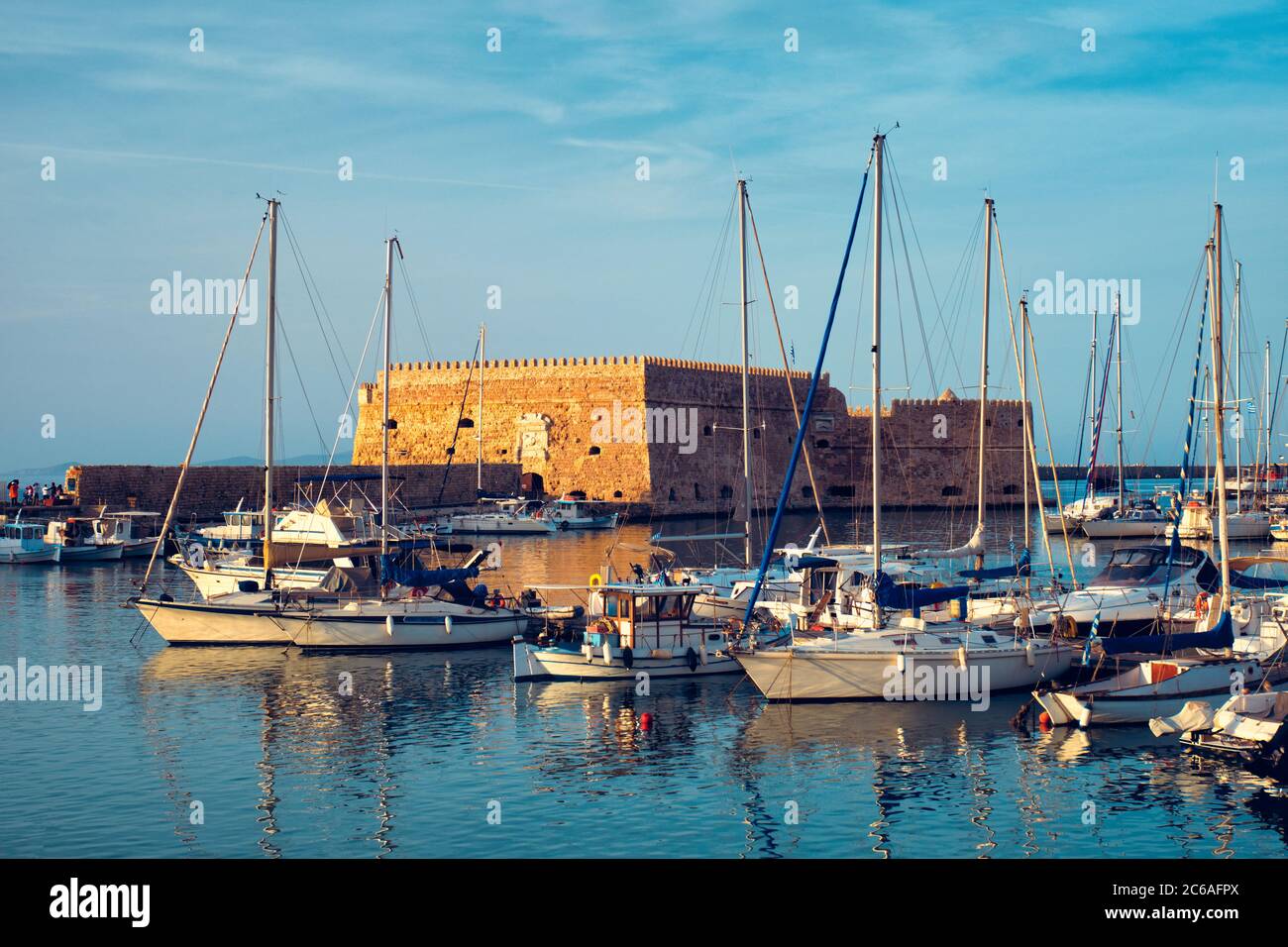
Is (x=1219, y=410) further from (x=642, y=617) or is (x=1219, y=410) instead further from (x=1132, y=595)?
(x=642, y=617)

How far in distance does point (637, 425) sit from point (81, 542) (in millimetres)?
23336

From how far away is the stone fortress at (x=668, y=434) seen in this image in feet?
185

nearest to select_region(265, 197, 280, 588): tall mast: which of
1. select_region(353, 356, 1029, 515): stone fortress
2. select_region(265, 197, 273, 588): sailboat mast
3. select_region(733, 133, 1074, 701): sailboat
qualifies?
select_region(265, 197, 273, 588): sailboat mast

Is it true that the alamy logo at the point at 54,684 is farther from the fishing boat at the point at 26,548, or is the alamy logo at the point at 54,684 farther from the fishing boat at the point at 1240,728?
the fishing boat at the point at 26,548

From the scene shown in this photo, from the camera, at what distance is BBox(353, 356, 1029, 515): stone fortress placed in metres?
56.4

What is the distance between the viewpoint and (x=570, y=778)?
15.3 m

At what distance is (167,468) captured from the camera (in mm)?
48406

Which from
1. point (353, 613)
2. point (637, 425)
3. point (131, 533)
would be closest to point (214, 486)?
point (131, 533)

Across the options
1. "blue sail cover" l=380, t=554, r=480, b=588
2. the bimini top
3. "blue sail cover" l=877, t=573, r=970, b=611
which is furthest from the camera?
"blue sail cover" l=380, t=554, r=480, b=588

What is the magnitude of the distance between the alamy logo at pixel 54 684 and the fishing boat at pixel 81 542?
1862cm
